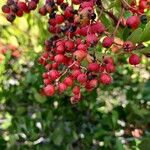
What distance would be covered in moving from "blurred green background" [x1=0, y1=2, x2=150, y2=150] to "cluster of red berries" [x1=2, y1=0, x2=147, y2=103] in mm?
1311

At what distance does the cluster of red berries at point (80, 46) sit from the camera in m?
1.29

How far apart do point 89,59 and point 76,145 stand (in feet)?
5.69

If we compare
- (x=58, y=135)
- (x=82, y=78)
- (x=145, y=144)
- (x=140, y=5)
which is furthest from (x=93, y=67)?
(x=58, y=135)

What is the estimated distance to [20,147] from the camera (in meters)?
2.79

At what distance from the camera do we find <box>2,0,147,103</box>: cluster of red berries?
129cm

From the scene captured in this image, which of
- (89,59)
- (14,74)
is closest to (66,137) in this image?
(14,74)

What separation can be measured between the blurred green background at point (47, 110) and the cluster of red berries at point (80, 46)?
1.31m

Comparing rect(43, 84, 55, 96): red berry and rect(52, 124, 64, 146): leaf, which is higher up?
rect(43, 84, 55, 96): red berry

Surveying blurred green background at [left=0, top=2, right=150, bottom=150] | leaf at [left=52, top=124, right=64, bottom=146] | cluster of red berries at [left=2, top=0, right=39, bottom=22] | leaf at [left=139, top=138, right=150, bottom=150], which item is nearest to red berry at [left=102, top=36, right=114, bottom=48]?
cluster of red berries at [left=2, top=0, right=39, bottom=22]

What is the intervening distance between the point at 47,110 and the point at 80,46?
179 centimetres

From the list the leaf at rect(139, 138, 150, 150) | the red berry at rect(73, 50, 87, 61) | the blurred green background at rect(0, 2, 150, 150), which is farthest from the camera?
the blurred green background at rect(0, 2, 150, 150)

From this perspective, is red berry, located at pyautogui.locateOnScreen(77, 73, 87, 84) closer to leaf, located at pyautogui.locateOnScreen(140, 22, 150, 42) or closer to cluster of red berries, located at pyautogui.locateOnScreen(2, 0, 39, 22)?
leaf, located at pyautogui.locateOnScreen(140, 22, 150, 42)

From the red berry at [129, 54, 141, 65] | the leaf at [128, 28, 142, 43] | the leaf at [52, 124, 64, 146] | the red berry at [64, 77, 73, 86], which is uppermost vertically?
the leaf at [128, 28, 142, 43]

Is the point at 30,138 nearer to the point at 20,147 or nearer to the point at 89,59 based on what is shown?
the point at 20,147
